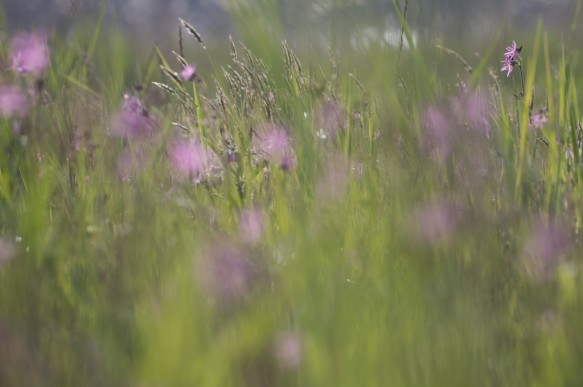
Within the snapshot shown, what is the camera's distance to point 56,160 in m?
1.50

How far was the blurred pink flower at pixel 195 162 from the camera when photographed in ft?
5.27

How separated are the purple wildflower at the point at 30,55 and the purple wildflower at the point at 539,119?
1002 mm

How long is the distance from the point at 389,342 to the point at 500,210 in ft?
1.10

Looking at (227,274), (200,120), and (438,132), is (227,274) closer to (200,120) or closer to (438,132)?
(438,132)

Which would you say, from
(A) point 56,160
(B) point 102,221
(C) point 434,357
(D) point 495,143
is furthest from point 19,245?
(D) point 495,143

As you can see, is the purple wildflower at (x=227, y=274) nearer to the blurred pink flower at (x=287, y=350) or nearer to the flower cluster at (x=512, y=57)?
the blurred pink flower at (x=287, y=350)

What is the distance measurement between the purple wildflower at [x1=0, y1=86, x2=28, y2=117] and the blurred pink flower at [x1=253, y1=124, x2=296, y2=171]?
0.43 m

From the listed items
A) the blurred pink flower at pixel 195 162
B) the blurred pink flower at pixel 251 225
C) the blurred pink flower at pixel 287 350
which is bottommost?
the blurred pink flower at pixel 287 350

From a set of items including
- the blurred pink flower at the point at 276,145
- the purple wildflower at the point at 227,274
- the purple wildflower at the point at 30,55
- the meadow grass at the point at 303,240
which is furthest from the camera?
the purple wildflower at the point at 30,55

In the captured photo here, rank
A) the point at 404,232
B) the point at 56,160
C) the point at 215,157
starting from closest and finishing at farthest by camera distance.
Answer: the point at 404,232 < the point at 56,160 < the point at 215,157

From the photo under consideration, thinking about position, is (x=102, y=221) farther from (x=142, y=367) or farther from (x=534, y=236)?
(x=534, y=236)

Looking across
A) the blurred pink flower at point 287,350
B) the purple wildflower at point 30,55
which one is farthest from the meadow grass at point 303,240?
the purple wildflower at point 30,55

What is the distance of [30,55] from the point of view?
1979 millimetres

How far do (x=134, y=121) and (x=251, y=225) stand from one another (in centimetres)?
56
